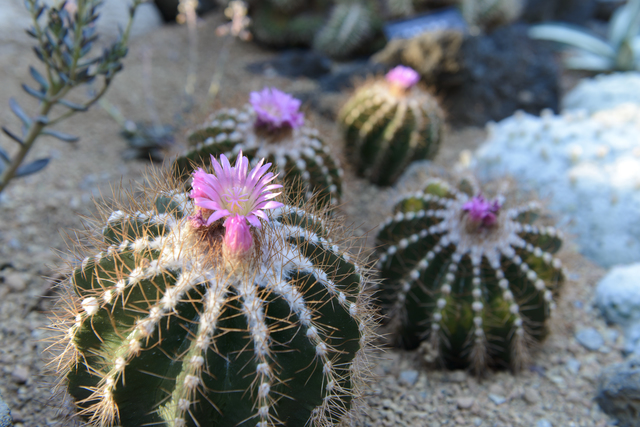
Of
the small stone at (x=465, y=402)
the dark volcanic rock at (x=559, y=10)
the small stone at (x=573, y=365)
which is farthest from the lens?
the dark volcanic rock at (x=559, y=10)

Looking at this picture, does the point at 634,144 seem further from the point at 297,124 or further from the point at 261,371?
the point at 261,371

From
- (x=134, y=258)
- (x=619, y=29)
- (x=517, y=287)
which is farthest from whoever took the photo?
(x=619, y=29)

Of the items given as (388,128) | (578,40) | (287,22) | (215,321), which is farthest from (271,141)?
(578,40)

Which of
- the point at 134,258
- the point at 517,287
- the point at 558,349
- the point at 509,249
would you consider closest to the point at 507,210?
the point at 509,249

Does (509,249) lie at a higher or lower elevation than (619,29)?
higher

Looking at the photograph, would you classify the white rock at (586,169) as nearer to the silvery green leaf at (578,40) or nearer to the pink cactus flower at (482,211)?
the pink cactus flower at (482,211)

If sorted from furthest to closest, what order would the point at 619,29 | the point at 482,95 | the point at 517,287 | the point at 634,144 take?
the point at 619,29
the point at 482,95
the point at 634,144
the point at 517,287

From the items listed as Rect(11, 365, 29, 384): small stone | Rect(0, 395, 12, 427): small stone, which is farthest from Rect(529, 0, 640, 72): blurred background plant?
Rect(0, 395, 12, 427): small stone

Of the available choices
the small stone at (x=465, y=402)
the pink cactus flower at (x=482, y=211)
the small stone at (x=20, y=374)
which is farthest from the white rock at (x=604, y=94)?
the small stone at (x=20, y=374)
